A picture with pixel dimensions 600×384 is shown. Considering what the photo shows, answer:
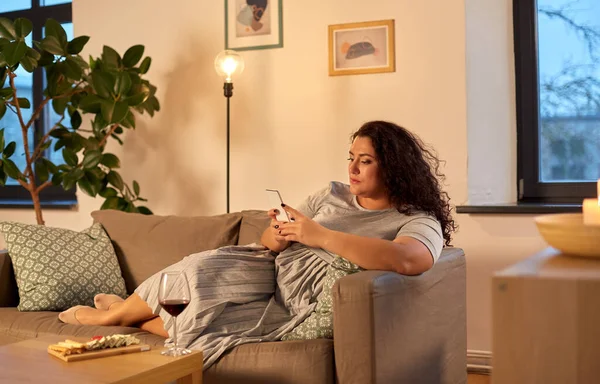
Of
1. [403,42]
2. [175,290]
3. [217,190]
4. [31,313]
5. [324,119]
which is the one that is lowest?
[31,313]

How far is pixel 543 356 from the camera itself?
1065mm

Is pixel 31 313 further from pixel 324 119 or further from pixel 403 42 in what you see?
pixel 403 42

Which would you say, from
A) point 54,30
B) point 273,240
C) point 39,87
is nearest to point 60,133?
point 54,30

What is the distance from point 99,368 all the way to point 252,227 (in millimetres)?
1223

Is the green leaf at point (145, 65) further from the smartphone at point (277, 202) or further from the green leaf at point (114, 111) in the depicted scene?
the smartphone at point (277, 202)

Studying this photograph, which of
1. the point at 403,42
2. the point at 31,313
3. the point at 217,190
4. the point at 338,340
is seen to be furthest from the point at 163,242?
the point at 403,42

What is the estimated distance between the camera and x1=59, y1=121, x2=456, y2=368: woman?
243 cm

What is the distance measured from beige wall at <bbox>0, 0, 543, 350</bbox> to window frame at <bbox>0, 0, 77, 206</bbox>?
28cm

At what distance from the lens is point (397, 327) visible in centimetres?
231

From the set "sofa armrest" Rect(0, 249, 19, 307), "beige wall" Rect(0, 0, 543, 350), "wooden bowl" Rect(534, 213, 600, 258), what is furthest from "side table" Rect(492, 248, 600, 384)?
"sofa armrest" Rect(0, 249, 19, 307)

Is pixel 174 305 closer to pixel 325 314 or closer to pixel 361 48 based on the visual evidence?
pixel 325 314

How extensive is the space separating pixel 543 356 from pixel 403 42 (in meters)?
2.80

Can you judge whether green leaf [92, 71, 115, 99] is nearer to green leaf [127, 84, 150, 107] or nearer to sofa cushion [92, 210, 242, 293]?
green leaf [127, 84, 150, 107]

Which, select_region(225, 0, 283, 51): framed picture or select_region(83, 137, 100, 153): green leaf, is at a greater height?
select_region(225, 0, 283, 51): framed picture
